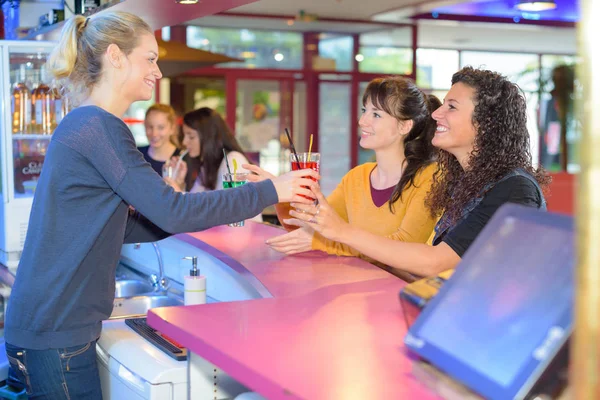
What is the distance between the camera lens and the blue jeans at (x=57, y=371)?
1.92m

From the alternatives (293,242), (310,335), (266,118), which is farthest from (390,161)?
(266,118)

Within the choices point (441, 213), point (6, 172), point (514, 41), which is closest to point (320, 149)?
point (514, 41)

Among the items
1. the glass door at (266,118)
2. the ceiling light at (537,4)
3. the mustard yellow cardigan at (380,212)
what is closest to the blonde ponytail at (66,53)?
the mustard yellow cardigan at (380,212)

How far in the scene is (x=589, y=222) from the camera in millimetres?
764

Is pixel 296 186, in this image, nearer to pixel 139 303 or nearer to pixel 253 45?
pixel 139 303

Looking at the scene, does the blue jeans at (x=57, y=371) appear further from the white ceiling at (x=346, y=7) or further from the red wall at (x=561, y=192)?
the red wall at (x=561, y=192)

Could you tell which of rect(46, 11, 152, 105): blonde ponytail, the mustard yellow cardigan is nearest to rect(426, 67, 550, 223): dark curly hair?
the mustard yellow cardigan

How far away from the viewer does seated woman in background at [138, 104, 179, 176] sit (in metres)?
5.88

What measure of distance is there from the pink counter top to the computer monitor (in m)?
0.11

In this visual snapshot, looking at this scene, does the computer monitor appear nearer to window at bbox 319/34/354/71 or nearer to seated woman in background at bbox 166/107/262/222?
seated woman in background at bbox 166/107/262/222

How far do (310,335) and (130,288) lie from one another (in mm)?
2223

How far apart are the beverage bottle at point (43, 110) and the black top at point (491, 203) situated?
298 cm

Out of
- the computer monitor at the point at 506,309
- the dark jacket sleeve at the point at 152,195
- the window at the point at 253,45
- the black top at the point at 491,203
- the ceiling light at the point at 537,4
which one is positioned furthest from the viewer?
the window at the point at 253,45

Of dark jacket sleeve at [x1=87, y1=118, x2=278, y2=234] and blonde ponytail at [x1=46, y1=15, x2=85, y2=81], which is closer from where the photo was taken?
dark jacket sleeve at [x1=87, y1=118, x2=278, y2=234]
